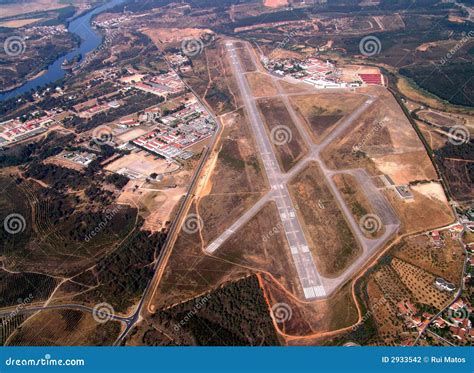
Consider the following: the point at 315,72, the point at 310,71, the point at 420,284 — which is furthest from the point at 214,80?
the point at 420,284

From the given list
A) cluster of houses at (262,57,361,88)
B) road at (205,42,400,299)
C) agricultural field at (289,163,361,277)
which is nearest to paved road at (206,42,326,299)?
road at (205,42,400,299)

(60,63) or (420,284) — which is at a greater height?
(60,63)

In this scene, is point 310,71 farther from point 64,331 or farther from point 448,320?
point 64,331

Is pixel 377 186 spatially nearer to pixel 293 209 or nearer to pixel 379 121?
pixel 293 209

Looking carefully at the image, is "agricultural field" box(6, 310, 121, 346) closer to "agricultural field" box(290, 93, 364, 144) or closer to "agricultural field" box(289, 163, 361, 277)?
"agricultural field" box(289, 163, 361, 277)

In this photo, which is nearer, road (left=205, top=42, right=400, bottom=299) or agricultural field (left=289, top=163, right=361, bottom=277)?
road (left=205, top=42, right=400, bottom=299)

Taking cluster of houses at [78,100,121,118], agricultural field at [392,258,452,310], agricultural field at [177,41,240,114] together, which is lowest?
agricultural field at [177,41,240,114]

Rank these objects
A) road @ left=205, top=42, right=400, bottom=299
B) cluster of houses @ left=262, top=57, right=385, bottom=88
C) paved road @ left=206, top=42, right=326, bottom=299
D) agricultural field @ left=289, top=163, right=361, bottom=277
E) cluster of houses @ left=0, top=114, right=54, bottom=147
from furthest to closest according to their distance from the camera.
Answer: cluster of houses @ left=262, top=57, right=385, bottom=88
cluster of houses @ left=0, top=114, right=54, bottom=147
agricultural field @ left=289, top=163, right=361, bottom=277
road @ left=205, top=42, right=400, bottom=299
paved road @ left=206, top=42, right=326, bottom=299
